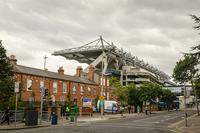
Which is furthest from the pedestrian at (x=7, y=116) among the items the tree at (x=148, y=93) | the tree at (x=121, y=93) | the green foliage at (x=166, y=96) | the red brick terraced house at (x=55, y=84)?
the green foliage at (x=166, y=96)

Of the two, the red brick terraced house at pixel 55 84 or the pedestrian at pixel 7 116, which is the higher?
the red brick terraced house at pixel 55 84

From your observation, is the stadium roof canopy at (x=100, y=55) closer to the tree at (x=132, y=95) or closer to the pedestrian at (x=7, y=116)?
the tree at (x=132, y=95)

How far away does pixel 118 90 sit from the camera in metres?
85.7

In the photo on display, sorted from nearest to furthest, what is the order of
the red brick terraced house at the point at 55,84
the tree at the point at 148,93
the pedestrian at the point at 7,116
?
1. the pedestrian at the point at 7,116
2. the red brick terraced house at the point at 55,84
3. the tree at the point at 148,93

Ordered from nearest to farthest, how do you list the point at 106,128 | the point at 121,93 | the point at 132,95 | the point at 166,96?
the point at 106,128, the point at 132,95, the point at 121,93, the point at 166,96

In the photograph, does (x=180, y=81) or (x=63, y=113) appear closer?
(x=63, y=113)

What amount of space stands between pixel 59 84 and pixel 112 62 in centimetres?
7464

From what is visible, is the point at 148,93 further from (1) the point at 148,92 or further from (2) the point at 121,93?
(2) the point at 121,93

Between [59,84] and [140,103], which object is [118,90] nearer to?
[140,103]

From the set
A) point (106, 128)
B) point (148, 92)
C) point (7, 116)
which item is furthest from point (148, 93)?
point (106, 128)

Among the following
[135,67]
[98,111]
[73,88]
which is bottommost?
[98,111]

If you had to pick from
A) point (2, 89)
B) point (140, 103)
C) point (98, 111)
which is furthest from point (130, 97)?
point (2, 89)

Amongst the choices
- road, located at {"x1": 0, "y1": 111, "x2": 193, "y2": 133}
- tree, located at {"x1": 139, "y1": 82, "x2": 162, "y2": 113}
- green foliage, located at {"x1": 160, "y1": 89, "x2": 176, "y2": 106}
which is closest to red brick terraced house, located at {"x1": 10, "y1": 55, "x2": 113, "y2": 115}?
tree, located at {"x1": 139, "y1": 82, "x2": 162, "y2": 113}

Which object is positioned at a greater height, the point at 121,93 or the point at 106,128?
the point at 121,93
